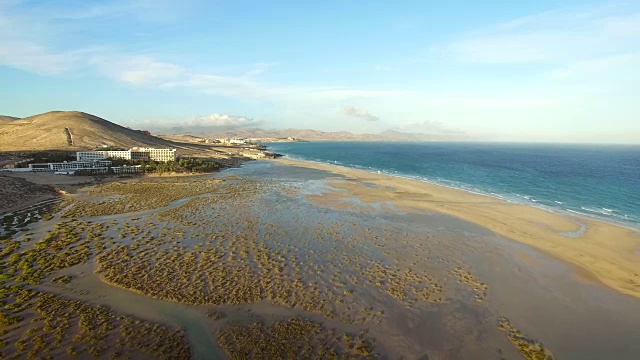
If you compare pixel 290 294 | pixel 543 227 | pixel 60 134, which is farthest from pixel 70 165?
pixel 543 227

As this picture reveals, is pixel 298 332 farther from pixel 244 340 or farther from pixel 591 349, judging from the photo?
pixel 591 349

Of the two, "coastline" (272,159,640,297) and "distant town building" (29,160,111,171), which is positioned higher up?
"distant town building" (29,160,111,171)

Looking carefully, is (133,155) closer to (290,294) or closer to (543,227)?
(290,294)

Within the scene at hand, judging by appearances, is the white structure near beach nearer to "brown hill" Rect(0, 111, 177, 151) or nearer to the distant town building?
the distant town building

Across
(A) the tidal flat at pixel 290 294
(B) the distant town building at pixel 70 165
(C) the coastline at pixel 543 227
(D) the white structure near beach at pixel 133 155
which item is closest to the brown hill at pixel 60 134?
(D) the white structure near beach at pixel 133 155

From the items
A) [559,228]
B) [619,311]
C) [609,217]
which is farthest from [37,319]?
[609,217]

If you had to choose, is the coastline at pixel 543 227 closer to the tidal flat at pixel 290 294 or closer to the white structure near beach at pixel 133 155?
the tidal flat at pixel 290 294

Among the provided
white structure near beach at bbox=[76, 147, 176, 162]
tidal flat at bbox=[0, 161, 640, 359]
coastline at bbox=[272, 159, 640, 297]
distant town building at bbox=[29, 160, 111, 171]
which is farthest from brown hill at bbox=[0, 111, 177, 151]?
coastline at bbox=[272, 159, 640, 297]
